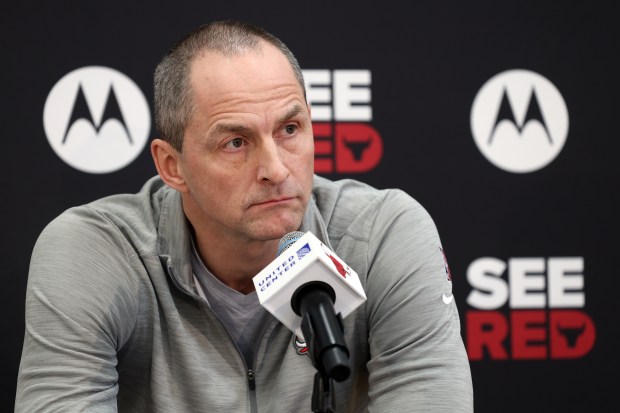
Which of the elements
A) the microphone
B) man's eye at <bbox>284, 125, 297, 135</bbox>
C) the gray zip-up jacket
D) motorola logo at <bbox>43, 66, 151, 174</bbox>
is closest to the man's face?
man's eye at <bbox>284, 125, 297, 135</bbox>

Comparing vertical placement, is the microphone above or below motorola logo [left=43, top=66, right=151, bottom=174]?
below

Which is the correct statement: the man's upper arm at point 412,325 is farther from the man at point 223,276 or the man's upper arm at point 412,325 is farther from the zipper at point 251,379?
the zipper at point 251,379

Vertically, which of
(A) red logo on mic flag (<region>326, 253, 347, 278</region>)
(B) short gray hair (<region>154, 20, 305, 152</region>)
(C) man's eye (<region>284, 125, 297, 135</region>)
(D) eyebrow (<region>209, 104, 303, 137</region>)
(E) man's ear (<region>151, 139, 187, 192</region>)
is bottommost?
(A) red logo on mic flag (<region>326, 253, 347, 278</region>)

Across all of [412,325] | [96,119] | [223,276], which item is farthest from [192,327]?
[96,119]

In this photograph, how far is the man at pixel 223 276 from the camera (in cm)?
163

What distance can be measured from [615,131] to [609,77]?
175 millimetres

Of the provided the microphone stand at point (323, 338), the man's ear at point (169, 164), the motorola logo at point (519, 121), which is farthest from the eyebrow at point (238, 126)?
the motorola logo at point (519, 121)

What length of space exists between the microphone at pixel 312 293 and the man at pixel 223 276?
0.44 m

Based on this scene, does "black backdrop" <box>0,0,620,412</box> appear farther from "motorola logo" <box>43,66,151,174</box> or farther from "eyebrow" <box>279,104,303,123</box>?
"eyebrow" <box>279,104,303,123</box>

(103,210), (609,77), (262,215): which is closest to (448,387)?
(262,215)

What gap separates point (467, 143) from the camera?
8.48ft

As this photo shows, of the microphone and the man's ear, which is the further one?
the man's ear

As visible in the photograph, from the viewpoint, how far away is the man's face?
1.67 meters

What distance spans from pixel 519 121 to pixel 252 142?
1212mm
